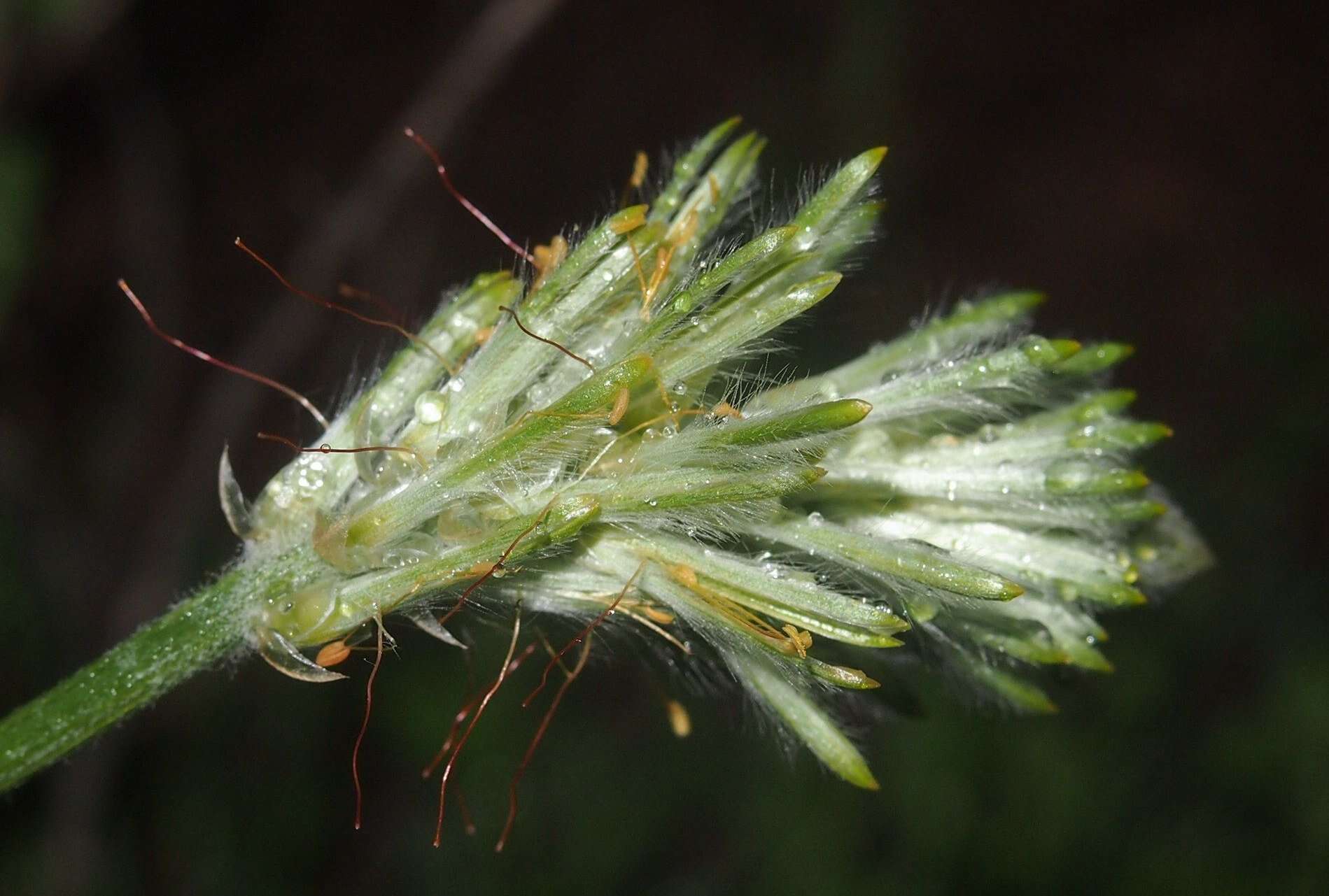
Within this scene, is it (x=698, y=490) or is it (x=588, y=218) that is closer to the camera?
(x=698, y=490)

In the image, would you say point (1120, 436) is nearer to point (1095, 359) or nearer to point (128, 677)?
point (1095, 359)

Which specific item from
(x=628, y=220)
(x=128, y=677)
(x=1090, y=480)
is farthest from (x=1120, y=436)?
(x=128, y=677)

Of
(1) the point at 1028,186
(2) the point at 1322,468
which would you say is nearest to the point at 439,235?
(1) the point at 1028,186

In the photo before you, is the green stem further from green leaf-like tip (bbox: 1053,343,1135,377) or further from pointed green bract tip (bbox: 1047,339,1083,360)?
green leaf-like tip (bbox: 1053,343,1135,377)

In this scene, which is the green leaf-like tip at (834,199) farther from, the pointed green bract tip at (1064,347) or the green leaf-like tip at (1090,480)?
the green leaf-like tip at (1090,480)

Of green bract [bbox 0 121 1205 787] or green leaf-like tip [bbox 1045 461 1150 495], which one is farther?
green leaf-like tip [bbox 1045 461 1150 495]

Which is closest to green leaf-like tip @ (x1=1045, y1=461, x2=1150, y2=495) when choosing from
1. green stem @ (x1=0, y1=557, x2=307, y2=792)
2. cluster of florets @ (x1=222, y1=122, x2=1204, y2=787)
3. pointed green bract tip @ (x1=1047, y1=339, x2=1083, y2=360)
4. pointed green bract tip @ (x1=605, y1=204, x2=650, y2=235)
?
cluster of florets @ (x1=222, y1=122, x2=1204, y2=787)
